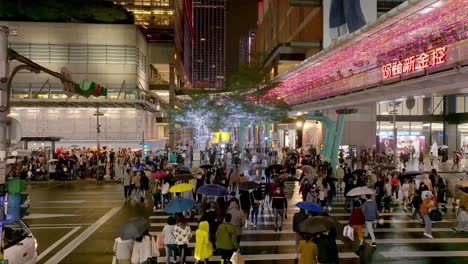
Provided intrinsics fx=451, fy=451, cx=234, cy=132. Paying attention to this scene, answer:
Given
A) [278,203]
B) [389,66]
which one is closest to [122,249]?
[278,203]

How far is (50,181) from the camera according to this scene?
A: 29.0 m

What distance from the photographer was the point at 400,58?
806 inches

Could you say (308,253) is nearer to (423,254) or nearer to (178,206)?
(178,206)

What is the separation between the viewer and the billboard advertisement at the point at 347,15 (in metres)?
43.5

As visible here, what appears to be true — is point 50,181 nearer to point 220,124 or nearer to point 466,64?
point 220,124

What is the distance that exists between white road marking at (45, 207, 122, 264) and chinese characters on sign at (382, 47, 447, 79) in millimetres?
12840

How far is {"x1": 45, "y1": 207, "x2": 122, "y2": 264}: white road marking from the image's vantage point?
1134cm

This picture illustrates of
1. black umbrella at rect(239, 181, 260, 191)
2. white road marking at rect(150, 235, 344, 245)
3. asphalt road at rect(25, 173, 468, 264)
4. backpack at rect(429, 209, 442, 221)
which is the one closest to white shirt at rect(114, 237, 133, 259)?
asphalt road at rect(25, 173, 468, 264)

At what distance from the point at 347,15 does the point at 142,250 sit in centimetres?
3991

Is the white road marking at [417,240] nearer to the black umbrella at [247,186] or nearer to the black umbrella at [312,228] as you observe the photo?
the black umbrella at [247,186]

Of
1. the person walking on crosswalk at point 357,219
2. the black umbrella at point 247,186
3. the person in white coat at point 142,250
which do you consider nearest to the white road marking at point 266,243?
the person walking on crosswalk at point 357,219

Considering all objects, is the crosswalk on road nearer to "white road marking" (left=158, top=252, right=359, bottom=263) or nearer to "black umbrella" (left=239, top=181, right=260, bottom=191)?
"white road marking" (left=158, top=252, right=359, bottom=263)

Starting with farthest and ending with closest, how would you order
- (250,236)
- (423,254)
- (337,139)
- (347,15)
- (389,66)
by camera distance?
1. (347,15)
2. (337,139)
3. (389,66)
4. (250,236)
5. (423,254)

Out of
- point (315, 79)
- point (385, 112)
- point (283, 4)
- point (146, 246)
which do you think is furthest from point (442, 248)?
point (283, 4)
